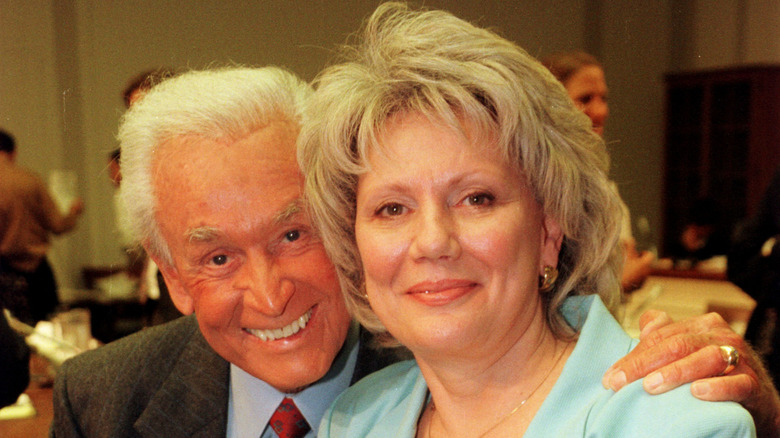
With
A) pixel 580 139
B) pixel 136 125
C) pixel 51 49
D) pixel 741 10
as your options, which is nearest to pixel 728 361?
pixel 580 139

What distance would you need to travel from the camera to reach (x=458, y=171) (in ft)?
4.51

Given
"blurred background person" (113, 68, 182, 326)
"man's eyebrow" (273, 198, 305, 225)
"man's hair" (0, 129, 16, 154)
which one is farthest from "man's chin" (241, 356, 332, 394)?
"man's hair" (0, 129, 16, 154)

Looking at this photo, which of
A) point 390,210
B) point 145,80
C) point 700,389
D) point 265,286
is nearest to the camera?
point 700,389

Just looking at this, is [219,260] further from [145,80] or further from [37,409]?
[37,409]

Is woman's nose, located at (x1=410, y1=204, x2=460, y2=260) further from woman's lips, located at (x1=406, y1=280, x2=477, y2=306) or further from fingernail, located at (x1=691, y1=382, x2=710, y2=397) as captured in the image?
fingernail, located at (x1=691, y1=382, x2=710, y2=397)

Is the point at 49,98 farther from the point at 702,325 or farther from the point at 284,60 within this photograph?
the point at 702,325

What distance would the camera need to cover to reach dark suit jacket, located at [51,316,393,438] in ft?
6.29

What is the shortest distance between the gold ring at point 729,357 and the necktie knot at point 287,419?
1068mm

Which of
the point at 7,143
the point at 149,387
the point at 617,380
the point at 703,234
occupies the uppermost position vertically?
the point at 7,143

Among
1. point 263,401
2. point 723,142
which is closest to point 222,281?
point 263,401

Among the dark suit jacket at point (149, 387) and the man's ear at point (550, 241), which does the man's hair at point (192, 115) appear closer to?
the dark suit jacket at point (149, 387)

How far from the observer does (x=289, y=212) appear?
1.72 m

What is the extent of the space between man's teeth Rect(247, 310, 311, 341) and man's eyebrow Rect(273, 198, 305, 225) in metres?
0.25

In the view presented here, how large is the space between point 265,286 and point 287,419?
0.42 meters
